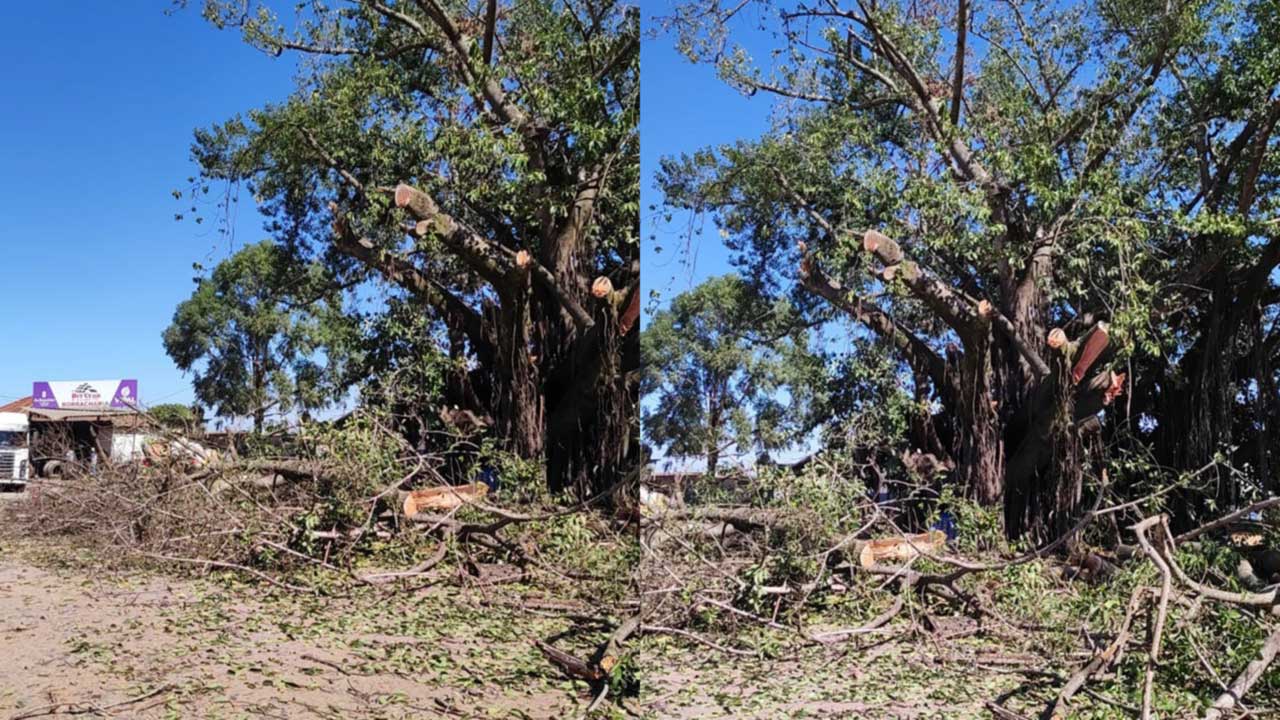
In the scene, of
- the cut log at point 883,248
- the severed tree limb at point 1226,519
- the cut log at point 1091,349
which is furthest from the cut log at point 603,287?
the severed tree limb at point 1226,519

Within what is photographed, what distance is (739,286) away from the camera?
10.4ft

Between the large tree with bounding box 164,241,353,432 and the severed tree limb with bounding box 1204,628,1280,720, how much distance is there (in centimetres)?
327

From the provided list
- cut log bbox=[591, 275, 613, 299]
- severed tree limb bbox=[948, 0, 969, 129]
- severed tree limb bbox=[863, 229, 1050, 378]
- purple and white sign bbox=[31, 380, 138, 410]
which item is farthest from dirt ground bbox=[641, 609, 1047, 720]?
purple and white sign bbox=[31, 380, 138, 410]

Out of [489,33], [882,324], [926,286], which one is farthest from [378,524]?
[926,286]

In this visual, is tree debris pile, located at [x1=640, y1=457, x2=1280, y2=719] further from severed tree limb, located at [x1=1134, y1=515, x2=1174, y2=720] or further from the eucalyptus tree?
the eucalyptus tree

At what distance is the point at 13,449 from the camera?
5176 millimetres

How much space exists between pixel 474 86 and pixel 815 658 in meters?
2.55

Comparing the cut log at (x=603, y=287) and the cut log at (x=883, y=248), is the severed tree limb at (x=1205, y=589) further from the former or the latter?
the cut log at (x=603, y=287)

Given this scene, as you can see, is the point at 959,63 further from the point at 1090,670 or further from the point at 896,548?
the point at 1090,670

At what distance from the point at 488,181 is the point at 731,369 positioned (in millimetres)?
1364

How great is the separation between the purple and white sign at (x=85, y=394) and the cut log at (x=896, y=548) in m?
3.10

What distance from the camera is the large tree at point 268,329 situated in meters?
4.13

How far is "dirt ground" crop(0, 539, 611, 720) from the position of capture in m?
2.79

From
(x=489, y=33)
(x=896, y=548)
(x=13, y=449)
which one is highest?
(x=489, y=33)
